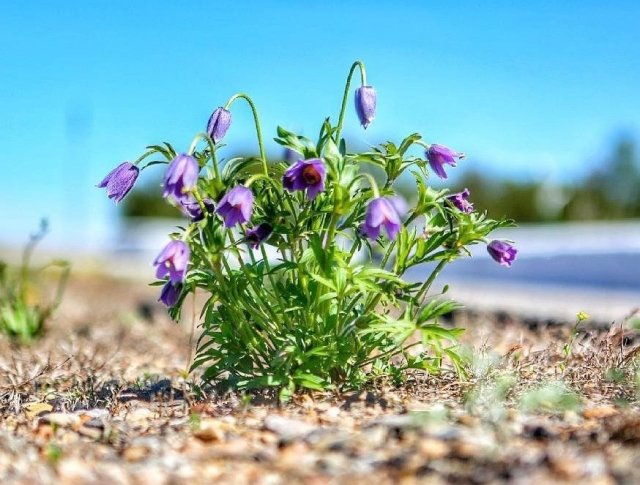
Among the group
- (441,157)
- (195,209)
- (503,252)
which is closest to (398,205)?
(441,157)

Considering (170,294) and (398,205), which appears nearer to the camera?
(398,205)

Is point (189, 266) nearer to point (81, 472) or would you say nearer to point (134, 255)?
point (81, 472)

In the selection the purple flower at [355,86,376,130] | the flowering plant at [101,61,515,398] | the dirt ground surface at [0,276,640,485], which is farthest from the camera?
the purple flower at [355,86,376,130]

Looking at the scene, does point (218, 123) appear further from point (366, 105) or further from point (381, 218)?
point (381, 218)

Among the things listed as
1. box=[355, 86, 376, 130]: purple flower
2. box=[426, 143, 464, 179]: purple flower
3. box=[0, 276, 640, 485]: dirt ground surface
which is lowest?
box=[0, 276, 640, 485]: dirt ground surface

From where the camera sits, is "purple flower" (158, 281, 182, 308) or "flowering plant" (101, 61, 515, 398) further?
"purple flower" (158, 281, 182, 308)

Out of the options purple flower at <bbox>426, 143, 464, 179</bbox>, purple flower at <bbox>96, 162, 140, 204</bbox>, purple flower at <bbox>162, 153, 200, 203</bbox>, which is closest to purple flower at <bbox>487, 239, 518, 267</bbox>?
purple flower at <bbox>426, 143, 464, 179</bbox>

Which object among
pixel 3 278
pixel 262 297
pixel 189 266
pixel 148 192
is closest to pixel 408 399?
pixel 262 297

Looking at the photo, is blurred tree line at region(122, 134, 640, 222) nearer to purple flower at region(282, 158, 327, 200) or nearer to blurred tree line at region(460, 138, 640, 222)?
blurred tree line at region(460, 138, 640, 222)
